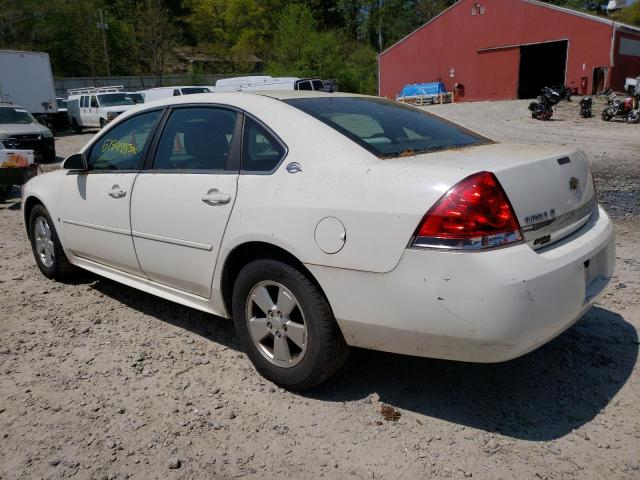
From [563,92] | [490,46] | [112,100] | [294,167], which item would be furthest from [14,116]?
[490,46]

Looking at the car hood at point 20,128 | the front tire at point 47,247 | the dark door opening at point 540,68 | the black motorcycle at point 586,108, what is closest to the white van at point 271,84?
the car hood at point 20,128

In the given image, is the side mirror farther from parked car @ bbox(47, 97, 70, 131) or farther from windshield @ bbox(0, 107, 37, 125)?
parked car @ bbox(47, 97, 70, 131)

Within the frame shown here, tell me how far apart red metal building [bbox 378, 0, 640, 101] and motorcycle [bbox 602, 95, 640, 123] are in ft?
A: 30.1

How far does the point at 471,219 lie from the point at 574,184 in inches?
33.6

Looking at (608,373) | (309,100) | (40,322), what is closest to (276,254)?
(309,100)

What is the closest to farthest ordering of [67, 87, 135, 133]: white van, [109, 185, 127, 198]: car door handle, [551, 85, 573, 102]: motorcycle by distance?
[109, 185, 127, 198]: car door handle → [67, 87, 135, 133]: white van → [551, 85, 573, 102]: motorcycle

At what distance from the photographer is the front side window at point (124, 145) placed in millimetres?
3805

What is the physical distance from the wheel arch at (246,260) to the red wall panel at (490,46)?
95.0 feet

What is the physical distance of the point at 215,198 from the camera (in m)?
3.09

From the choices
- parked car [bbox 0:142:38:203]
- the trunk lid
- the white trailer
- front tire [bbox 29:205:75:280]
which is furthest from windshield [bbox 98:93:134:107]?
the trunk lid

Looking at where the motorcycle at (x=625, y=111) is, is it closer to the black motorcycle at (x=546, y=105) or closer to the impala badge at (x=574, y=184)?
the black motorcycle at (x=546, y=105)

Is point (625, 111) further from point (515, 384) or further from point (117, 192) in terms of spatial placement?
point (117, 192)

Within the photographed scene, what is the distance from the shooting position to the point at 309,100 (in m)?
3.31

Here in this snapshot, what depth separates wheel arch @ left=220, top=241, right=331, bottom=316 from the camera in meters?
2.78
